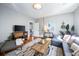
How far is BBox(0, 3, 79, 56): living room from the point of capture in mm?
1690

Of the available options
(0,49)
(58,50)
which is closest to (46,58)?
(58,50)

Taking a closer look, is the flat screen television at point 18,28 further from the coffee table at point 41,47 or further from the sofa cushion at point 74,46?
the sofa cushion at point 74,46

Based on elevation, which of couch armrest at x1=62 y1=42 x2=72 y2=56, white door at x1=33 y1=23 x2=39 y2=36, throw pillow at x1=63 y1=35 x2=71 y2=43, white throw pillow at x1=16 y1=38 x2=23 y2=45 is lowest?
couch armrest at x1=62 y1=42 x2=72 y2=56

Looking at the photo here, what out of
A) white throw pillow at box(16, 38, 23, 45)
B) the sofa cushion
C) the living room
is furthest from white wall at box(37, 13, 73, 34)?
white throw pillow at box(16, 38, 23, 45)

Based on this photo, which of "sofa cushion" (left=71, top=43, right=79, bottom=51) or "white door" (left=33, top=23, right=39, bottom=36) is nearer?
"sofa cushion" (left=71, top=43, right=79, bottom=51)

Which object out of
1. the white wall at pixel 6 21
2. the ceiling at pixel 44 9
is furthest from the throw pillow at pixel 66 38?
the white wall at pixel 6 21

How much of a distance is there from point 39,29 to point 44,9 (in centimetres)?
39

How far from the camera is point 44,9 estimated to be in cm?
175

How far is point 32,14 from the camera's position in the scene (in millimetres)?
1801

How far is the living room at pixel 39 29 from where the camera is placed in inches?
66.5

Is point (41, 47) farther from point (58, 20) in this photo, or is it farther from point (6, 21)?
point (6, 21)

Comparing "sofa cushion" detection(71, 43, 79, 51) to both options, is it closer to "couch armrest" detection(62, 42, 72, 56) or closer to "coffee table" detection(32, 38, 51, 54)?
"couch armrest" detection(62, 42, 72, 56)

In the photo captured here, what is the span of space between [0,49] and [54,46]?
38.0 inches

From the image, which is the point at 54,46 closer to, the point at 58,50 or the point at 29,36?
the point at 58,50
